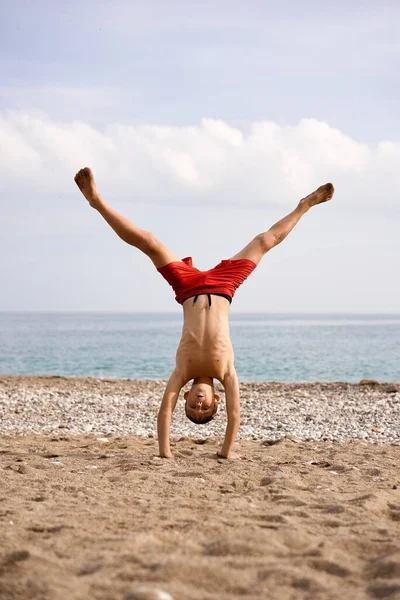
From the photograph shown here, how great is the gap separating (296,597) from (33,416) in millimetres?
10469

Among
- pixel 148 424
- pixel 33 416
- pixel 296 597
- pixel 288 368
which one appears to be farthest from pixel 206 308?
pixel 288 368

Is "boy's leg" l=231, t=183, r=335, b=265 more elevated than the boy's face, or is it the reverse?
"boy's leg" l=231, t=183, r=335, b=265

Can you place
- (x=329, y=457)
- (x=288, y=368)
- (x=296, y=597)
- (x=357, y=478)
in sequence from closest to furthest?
(x=296, y=597), (x=357, y=478), (x=329, y=457), (x=288, y=368)

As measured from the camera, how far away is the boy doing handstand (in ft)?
26.2

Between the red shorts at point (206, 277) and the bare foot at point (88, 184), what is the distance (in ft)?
3.43

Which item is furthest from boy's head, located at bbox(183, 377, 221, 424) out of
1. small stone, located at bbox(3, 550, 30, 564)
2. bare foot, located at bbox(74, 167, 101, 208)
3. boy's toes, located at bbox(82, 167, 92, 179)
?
small stone, located at bbox(3, 550, 30, 564)

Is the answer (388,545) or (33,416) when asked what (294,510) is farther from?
(33,416)

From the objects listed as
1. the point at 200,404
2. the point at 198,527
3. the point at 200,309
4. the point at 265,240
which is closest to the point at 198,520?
the point at 198,527

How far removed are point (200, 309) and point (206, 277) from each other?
0.38 meters

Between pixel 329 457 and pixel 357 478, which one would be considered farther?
pixel 329 457

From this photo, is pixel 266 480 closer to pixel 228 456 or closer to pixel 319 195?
pixel 228 456

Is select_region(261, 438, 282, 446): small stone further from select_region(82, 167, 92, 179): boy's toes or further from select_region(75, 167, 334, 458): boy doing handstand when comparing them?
select_region(82, 167, 92, 179): boy's toes

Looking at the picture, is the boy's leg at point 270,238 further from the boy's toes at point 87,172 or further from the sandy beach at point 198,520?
the sandy beach at point 198,520

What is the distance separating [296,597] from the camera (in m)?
3.86
